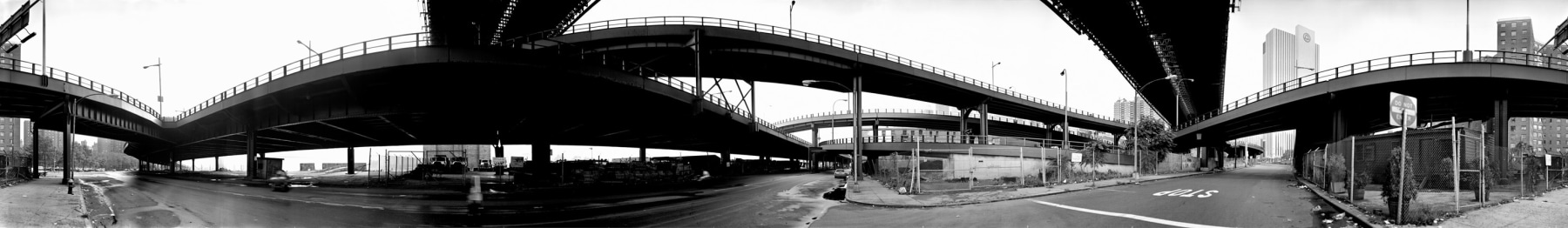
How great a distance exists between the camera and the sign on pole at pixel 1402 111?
37.3ft

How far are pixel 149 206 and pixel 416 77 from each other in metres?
9.70

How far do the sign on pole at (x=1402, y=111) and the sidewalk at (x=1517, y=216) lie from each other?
1789mm

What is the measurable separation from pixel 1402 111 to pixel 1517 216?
10.9 ft

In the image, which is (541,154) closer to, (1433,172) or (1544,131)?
(1433,172)

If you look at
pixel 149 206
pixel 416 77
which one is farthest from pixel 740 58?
pixel 149 206

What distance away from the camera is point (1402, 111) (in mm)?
11539

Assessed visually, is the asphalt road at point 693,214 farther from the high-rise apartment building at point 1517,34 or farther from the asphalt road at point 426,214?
the high-rise apartment building at point 1517,34

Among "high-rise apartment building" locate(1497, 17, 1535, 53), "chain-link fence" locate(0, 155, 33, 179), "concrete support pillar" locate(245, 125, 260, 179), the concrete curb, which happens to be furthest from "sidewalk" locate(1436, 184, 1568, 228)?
"concrete support pillar" locate(245, 125, 260, 179)

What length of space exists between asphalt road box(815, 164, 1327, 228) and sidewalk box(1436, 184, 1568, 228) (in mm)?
2122

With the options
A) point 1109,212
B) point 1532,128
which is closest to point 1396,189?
point 1109,212

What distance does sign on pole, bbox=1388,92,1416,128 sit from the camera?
37.3ft

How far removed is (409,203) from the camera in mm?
20328

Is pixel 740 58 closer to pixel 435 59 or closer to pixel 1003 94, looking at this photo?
pixel 435 59

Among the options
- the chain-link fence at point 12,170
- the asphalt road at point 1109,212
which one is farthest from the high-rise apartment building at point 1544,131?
the chain-link fence at point 12,170
